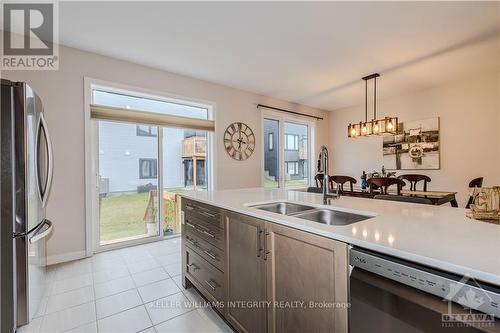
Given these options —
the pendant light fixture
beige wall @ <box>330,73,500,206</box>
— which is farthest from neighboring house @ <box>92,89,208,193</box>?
beige wall @ <box>330,73,500,206</box>

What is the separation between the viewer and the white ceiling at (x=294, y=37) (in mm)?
2252

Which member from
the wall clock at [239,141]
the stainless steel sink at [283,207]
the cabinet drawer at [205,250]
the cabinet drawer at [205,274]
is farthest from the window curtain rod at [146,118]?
the stainless steel sink at [283,207]

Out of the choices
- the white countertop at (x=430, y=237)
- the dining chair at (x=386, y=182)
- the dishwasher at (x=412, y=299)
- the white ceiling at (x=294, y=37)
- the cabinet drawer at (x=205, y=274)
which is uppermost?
the white ceiling at (x=294, y=37)

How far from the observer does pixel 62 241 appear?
285cm

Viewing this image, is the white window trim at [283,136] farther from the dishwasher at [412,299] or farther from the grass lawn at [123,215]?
the dishwasher at [412,299]

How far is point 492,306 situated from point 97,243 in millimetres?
3737

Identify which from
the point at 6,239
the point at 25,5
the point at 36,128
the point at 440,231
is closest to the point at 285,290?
the point at 440,231

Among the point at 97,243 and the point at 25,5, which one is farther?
the point at 97,243

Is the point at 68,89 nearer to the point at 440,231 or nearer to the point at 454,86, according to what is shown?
the point at 440,231

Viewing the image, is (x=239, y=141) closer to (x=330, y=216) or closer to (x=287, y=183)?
(x=287, y=183)

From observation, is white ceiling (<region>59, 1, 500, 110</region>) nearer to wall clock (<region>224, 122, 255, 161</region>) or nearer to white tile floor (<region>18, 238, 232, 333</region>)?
wall clock (<region>224, 122, 255, 161</region>)

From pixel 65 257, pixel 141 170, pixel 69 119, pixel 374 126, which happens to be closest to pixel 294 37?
pixel 374 126

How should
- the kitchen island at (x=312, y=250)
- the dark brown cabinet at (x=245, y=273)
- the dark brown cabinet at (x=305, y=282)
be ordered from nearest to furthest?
1. the kitchen island at (x=312, y=250)
2. the dark brown cabinet at (x=305, y=282)
3. the dark brown cabinet at (x=245, y=273)

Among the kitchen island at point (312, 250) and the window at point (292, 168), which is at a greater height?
the window at point (292, 168)
